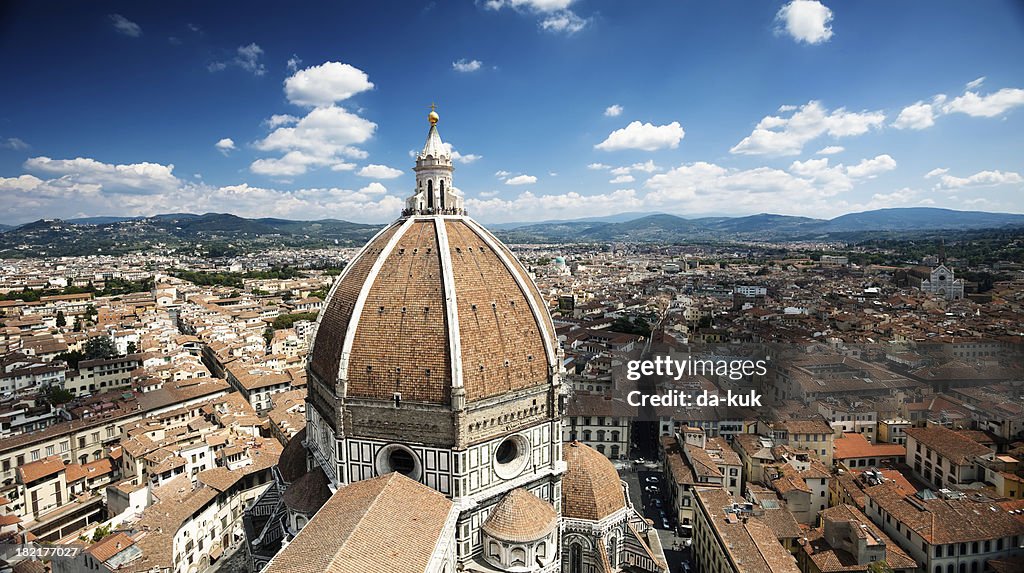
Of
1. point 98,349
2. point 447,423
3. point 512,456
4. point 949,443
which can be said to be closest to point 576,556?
point 512,456

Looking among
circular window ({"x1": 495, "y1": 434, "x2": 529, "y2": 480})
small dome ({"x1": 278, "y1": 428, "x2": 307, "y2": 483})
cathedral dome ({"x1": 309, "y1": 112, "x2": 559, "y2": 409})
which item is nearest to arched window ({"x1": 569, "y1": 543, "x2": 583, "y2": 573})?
circular window ({"x1": 495, "y1": 434, "x2": 529, "y2": 480})

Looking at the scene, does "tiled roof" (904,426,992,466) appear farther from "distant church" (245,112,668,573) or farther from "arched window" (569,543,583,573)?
"arched window" (569,543,583,573)

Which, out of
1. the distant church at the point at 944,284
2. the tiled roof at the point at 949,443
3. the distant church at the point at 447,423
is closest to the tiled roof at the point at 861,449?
the tiled roof at the point at 949,443

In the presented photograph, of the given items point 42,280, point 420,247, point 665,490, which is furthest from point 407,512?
point 42,280

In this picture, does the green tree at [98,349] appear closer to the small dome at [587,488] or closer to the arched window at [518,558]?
the small dome at [587,488]

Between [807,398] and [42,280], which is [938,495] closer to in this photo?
[807,398]
